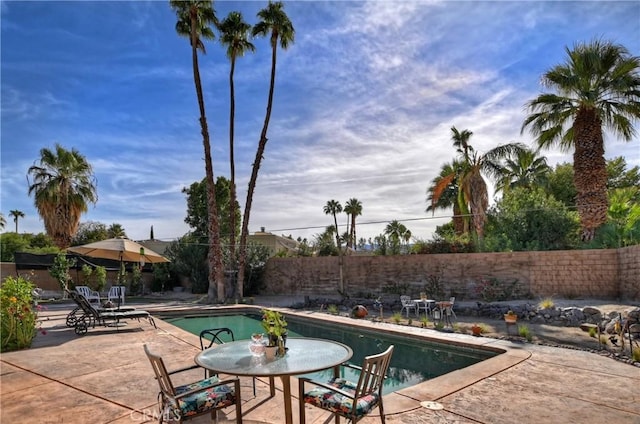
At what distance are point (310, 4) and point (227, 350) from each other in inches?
275

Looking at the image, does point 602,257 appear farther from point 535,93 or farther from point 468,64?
point 468,64

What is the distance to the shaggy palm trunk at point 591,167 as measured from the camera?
1073cm

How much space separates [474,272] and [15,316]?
38.8ft

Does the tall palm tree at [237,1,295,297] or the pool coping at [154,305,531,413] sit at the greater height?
the tall palm tree at [237,1,295,297]

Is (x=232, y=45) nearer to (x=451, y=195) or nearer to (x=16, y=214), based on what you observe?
(x=451, y=195)

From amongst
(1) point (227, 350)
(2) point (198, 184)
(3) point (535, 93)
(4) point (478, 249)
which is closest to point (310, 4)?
(1) point (227, 350)

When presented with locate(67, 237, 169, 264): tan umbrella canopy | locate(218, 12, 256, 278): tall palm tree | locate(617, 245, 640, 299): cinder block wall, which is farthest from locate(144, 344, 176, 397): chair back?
locate(218, 12, 256, 278): tall palm tree

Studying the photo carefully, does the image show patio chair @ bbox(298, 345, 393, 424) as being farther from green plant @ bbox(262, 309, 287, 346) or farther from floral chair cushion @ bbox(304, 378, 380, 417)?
green plant @ bbox(262, 309, 287, 346)

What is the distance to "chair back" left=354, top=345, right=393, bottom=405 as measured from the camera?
8.45 feet

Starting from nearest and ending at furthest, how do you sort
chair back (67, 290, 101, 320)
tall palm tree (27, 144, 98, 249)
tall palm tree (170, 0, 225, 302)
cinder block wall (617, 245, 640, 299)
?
chair back (67, 290, 101, 320), cinder block wall (617, 245, 640, 299), tall palm tree (170, 0, 225, 302), tall palm tree (27, 144, 98, 249)

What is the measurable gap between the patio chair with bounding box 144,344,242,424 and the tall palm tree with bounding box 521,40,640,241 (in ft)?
38.6

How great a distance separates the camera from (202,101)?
14703 millimetres

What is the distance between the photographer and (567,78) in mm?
10625

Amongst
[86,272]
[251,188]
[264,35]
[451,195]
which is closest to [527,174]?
[451,195]
